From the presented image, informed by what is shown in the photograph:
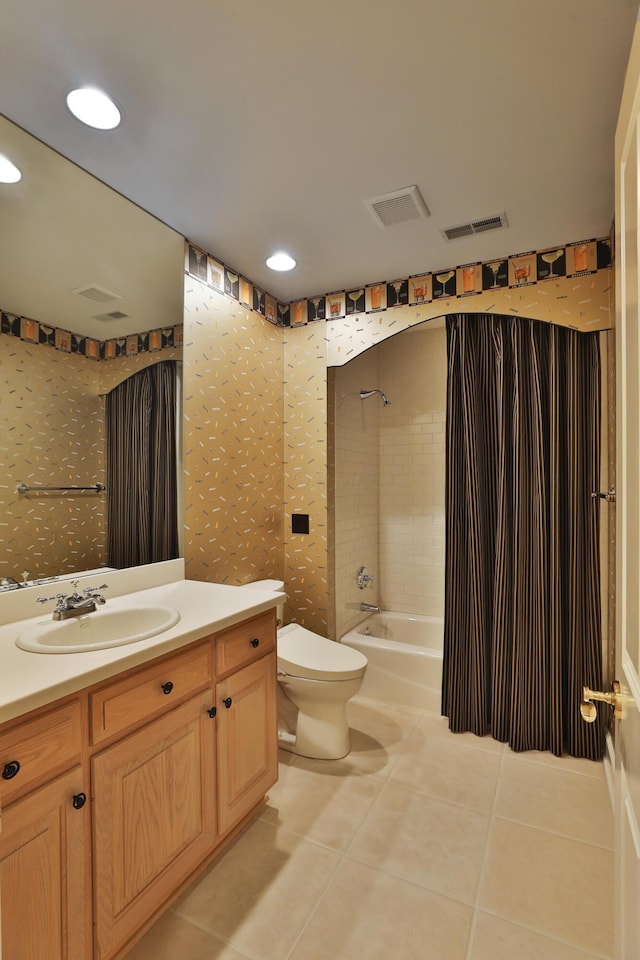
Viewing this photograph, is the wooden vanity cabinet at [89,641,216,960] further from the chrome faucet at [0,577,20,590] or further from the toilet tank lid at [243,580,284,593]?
the toilet tank lid at [243,580,284,593]

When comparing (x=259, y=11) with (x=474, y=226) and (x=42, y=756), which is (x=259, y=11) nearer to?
(x=474, y=226)

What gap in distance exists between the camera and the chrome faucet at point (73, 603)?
1.60 metres

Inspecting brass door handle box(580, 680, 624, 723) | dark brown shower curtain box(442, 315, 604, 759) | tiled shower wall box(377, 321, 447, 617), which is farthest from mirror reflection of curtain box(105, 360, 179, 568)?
tiled shower wall box(377, 321, 447, 617)

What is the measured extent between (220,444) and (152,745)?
59.2 inches

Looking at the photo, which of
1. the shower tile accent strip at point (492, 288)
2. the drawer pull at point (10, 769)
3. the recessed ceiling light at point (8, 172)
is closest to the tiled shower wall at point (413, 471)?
the shower tile accent strip at point (492, 288)

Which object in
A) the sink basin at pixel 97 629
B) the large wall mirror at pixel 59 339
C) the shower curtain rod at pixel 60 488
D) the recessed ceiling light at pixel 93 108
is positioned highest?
the recessed ceiling light at pixel 93 108

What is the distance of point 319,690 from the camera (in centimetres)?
225

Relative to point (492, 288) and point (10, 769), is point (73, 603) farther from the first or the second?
point (492, 288)

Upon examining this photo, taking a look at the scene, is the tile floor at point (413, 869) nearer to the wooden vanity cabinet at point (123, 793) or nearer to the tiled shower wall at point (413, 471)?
the wooden vanity cabinet at point (123, 793)

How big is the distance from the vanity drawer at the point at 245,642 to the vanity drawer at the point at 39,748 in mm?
544

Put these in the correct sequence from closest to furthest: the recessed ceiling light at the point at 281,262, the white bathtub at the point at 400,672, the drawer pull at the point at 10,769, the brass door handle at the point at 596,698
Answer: the brass door handle at the point at 596,698 → the drawer pull at the point at 10,769 → the recessed ceiling light at the point at 281,262 → the white bathtub at the point at 400,672

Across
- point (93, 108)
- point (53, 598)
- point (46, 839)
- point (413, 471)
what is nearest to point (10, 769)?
point (46, 839)

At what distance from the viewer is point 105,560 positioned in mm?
1932

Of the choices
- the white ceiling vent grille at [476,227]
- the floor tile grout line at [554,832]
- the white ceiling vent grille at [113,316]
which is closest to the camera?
the floor tile grout line at [554,832]
